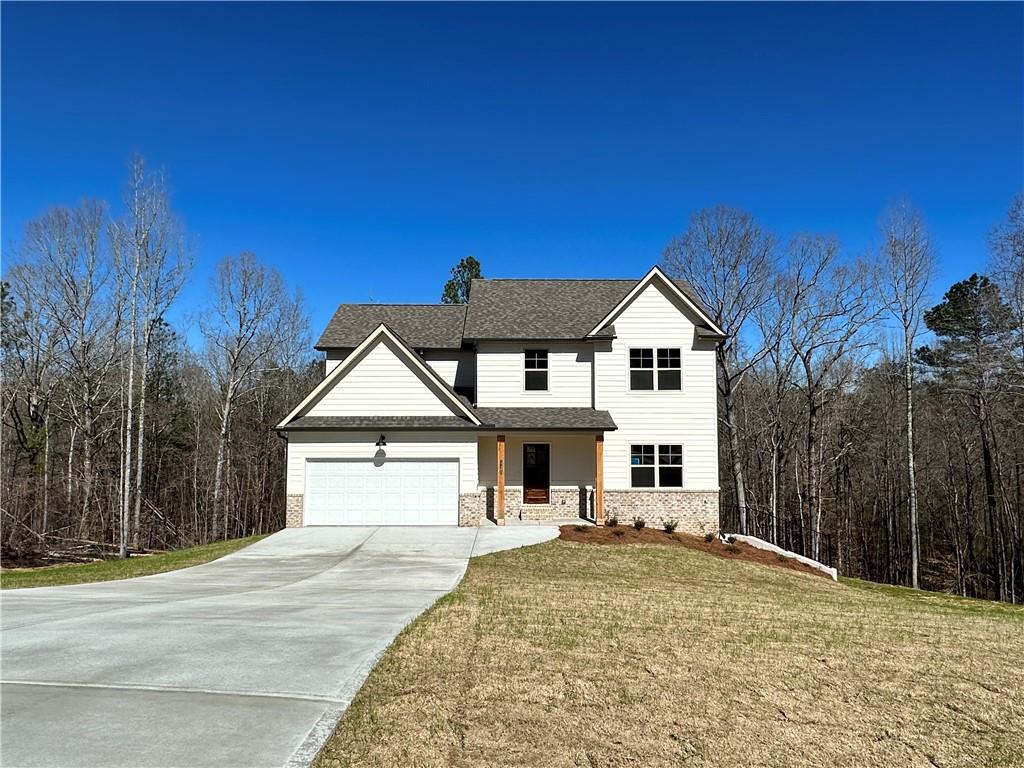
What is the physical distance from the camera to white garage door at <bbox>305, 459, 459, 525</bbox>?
21.5m

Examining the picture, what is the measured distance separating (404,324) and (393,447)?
270 inches

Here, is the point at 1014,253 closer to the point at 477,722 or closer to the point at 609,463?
the point at 609,463

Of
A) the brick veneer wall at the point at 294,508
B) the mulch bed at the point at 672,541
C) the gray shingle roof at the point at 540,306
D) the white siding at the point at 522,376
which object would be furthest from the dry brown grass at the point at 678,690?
the gray shingle roof at the point at 540,306

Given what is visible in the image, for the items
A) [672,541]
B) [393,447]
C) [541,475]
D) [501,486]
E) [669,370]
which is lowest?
[672,541]

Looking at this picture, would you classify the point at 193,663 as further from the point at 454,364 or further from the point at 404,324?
the point at 404,324

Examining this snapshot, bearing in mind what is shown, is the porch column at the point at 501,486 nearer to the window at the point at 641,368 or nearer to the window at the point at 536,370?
the window at the point at 536,370

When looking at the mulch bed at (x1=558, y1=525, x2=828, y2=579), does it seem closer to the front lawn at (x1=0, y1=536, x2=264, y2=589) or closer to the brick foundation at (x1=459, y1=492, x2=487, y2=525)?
the brick foundation at (x1=459, y1=492, x2=487, y2=525)

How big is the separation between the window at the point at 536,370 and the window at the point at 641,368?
306 cm

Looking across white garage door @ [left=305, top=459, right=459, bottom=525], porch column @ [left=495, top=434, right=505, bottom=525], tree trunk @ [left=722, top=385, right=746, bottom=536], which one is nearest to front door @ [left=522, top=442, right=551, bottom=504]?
porch column @ [left=495, top=434, right=505, bottom=525]

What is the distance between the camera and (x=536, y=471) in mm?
23594

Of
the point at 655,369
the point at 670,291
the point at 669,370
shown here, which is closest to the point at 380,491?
the point at 655,369

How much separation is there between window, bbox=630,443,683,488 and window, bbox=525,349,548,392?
3.88 meters

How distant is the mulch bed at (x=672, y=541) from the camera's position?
62.8 feet

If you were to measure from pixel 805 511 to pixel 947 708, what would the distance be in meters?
31.5
